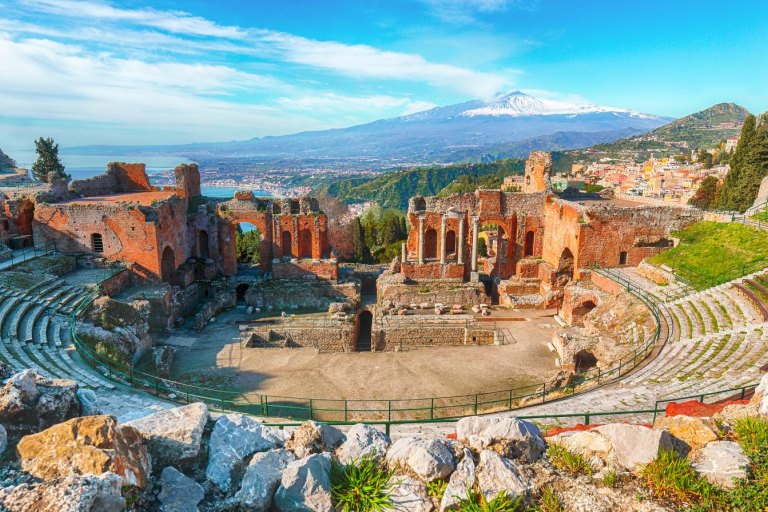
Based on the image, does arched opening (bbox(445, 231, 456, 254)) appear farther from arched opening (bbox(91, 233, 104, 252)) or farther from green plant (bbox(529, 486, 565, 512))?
green plant (bbox(529, 486, 565, 512))

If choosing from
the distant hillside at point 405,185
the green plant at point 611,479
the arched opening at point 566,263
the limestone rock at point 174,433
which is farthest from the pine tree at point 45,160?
the distant hillside at point 405,185

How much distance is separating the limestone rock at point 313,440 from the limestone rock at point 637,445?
140 inches

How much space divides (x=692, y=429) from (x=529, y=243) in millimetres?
26329

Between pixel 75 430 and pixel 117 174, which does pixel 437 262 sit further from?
pixel 75 430

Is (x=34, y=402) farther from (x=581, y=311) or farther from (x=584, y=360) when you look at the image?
(x=581, y=311)

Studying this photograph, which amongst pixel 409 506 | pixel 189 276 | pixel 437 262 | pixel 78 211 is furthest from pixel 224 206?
pixel 409 506

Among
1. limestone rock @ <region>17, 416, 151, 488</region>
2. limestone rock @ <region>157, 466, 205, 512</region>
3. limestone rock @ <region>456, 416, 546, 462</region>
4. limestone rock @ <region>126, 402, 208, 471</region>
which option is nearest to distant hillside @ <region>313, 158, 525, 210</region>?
limestone rock @ <region>456, 416, 546, 462</region>

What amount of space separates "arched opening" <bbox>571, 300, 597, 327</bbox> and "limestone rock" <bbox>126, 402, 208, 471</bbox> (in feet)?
74.0

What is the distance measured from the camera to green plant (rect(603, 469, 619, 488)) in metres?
5.86

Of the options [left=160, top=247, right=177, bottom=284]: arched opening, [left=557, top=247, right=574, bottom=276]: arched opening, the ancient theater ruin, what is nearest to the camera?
the ancient theater ruin

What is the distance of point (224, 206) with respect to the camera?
30969mm

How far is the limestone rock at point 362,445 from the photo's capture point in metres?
6.25

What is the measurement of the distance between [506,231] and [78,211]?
24252 millimetres

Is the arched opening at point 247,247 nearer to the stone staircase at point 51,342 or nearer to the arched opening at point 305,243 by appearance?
the arched opening at point 305,243
